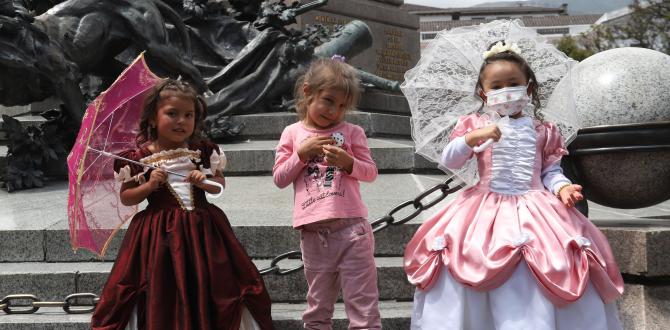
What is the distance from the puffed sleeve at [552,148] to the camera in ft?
11.2

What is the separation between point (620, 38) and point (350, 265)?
32523 millimetres

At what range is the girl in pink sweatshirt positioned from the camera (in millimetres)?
3324

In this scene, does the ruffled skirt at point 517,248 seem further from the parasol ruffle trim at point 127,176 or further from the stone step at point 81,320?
the parasol ruffle trim at point 127,176

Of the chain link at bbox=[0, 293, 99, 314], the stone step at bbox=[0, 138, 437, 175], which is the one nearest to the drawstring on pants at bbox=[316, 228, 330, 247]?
the chain link at bbox=[0, 293, 99, 314]

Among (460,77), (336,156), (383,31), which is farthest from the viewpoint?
(383,31)

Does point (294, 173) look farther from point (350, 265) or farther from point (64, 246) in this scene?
point (64, 246)

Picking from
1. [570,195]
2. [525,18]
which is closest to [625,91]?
[570,195]

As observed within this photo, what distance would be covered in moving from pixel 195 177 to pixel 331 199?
574mm

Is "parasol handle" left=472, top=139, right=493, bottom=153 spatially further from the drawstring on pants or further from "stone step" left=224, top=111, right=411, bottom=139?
"stone step" left=224, top=111, right=411, bottom=139

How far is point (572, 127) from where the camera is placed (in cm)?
354

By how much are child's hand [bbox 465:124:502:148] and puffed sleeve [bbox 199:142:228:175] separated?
106 centimetres

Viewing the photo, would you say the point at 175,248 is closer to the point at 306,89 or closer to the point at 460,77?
the point at 306,89

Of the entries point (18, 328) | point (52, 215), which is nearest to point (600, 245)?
point (18, 328)

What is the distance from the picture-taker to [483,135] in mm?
→ 3221
